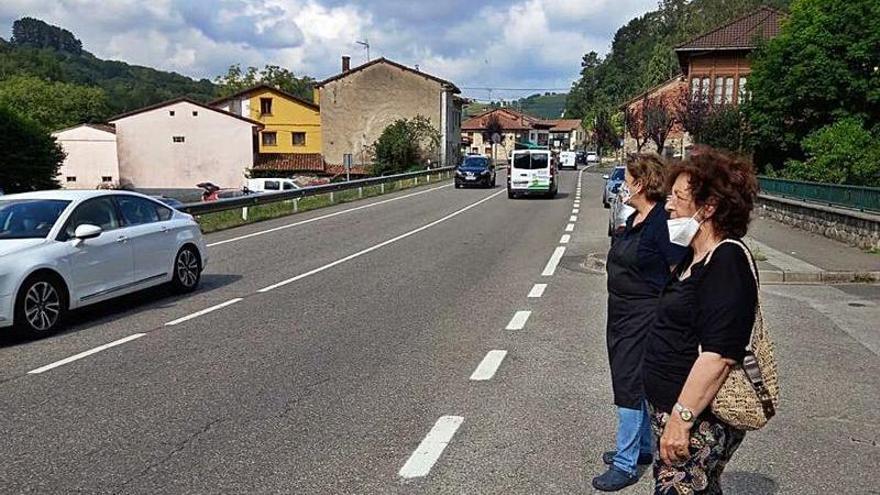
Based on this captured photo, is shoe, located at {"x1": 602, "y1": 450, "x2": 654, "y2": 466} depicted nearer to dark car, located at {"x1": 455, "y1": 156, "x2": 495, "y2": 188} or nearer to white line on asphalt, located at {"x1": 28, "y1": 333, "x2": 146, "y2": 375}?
white line on asphalt, located at {"x1": 28, "y1": 333, "x2": 146, "y2": 375}

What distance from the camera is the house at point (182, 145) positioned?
63875 millimetres

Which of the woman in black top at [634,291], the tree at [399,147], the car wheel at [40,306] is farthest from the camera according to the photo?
the tree at [399,147]

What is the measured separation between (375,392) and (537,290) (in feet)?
16.6

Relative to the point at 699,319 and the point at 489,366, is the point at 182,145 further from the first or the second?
the point at 699,319

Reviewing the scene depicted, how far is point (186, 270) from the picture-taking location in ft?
34.5

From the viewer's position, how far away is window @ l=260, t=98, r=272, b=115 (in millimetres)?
70938

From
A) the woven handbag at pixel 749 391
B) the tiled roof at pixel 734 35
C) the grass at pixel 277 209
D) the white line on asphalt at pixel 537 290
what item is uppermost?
the tiled roof at pixel 734 35

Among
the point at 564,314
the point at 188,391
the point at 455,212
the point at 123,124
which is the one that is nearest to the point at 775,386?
the point at 188,391

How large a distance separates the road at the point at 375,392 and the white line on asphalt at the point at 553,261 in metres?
0.68

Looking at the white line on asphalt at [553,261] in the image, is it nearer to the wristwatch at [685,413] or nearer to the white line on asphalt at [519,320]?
the white line on asphalt at [519,320]

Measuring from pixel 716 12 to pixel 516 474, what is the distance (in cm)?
9988

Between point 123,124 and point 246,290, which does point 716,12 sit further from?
point 246,290

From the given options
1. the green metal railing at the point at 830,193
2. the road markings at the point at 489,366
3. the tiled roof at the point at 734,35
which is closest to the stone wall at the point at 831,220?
the green metal railing at the point at 830,193

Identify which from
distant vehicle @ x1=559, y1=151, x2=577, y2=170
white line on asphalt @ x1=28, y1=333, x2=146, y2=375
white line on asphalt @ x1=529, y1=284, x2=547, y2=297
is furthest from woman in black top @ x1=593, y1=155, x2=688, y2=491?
distant vehicle @ x1=559, y1=151, x2=577, y2=170
